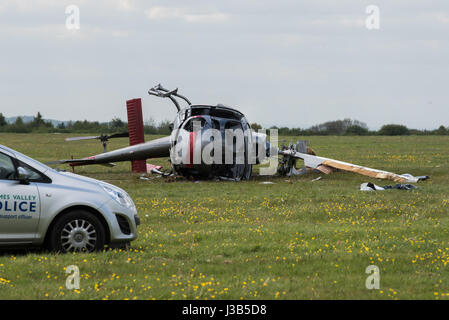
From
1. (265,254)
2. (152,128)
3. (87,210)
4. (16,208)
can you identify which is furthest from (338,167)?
(152,128)

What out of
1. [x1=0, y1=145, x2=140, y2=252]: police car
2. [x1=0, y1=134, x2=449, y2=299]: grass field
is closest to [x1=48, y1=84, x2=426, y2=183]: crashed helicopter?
[x1=0, y1=134, x2=449, y2=299]: grass field

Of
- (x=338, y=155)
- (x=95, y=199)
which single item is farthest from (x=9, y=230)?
(x=338, y=155)

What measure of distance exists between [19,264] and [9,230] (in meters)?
0.69

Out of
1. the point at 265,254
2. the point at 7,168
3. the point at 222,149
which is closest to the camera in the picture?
the point at 7,168

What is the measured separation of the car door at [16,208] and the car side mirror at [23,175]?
4 centimetres

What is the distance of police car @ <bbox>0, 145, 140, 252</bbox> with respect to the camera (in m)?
10.1

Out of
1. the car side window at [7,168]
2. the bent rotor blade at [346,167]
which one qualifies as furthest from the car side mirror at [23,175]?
the bent rotor blade at [346,167]

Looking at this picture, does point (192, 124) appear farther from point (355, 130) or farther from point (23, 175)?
point (355, 130)

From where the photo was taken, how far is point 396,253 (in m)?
10.8

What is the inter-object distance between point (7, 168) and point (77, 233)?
146 centimetres

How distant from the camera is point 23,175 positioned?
33.2 feet

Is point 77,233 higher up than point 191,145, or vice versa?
point 191,145

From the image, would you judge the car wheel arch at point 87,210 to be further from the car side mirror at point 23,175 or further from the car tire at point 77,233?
the car side mirror at point 23,175

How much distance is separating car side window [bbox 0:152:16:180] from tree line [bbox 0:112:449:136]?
66.3m
